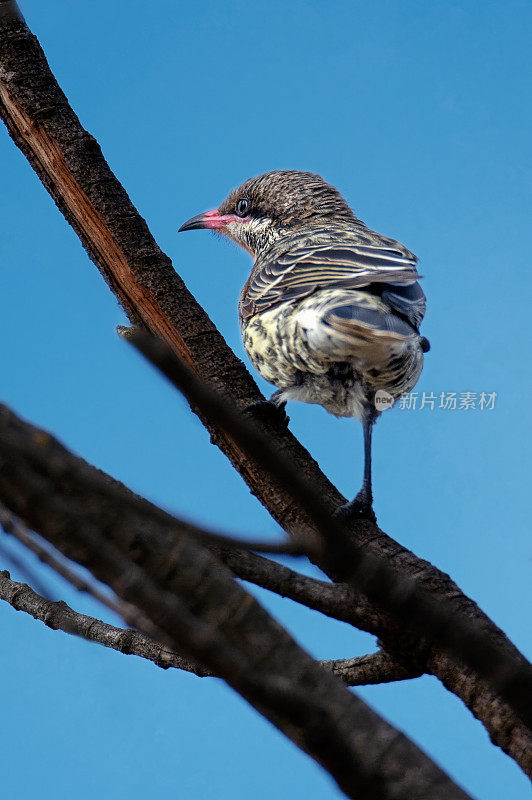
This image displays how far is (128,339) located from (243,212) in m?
3.93

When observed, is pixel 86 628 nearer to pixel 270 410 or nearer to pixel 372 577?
pixel 270 410

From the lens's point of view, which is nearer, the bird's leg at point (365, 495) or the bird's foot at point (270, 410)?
the bird's leg at point (365, 495)

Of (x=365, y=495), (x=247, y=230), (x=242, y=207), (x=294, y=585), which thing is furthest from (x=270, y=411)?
(x=242, y=207)

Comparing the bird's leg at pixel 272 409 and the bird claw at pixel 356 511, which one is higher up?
the bird's leg at pixel 272 409

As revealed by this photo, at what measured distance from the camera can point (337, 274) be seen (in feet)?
11.1

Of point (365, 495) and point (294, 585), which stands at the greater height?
point (365, 495)

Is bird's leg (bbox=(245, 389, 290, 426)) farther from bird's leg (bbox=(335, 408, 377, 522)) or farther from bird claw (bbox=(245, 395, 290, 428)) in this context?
bird's leg (bbox=(335, 408, 377, 522))

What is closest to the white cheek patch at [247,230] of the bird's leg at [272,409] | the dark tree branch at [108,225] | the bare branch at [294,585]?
the dark tree branch at [108,225]

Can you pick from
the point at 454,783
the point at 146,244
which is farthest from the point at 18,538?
the point at 146,244

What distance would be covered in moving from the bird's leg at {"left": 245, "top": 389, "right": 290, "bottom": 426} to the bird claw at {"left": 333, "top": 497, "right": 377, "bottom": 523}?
1.76ft

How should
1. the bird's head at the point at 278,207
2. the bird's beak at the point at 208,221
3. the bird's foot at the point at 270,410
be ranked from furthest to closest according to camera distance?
the bird's beak at the point at 208,221
the bird's head at the point at 278,207
the bird's foot at the point at 270,410

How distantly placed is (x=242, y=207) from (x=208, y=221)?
0.24 m

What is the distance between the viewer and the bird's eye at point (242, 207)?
4914mm

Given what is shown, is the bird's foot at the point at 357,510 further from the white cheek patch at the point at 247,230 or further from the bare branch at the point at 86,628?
the white cheek patch at the point at 247,230
